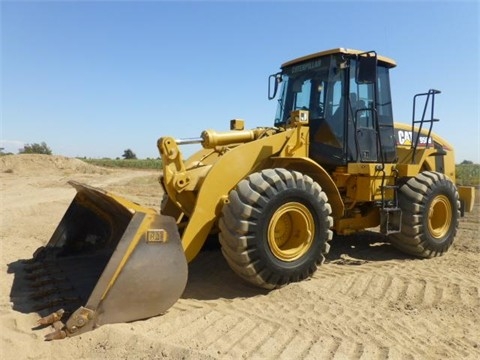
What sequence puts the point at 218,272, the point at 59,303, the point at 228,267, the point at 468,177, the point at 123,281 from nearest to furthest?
1. the point at 123,281
2. the point at 59,303
3. the point at 218,272
4. the point at 228,267
5. the point at 468,177

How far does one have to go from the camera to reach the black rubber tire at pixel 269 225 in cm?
428

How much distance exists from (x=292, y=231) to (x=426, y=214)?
2.38 m

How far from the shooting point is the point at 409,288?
4.91 m

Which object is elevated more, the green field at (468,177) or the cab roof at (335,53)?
the cab roof at (335,53)

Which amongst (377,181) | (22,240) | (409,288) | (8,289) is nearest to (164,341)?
(8,289)

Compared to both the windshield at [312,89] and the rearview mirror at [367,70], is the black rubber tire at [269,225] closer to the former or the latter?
the windshield at [312,89]

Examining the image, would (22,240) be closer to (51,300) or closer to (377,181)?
(51,300)

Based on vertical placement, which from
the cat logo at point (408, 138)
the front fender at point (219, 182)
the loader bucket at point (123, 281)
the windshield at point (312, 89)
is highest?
the windshield at point (312, 89)

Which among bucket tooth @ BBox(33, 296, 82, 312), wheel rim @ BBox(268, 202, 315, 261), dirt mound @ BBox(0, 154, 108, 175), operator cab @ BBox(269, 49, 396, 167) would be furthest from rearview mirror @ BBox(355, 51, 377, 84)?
dirt mound @ BBox(0, 154, 108, 175)

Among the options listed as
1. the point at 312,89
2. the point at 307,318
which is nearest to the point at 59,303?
the point at 307,318

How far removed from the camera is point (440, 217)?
6684mm

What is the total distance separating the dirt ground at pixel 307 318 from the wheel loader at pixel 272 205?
197mm

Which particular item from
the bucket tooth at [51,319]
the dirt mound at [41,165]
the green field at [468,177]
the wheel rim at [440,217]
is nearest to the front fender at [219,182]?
the bucket tooth at [51,319]

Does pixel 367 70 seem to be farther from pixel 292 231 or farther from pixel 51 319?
pixel 51 319
